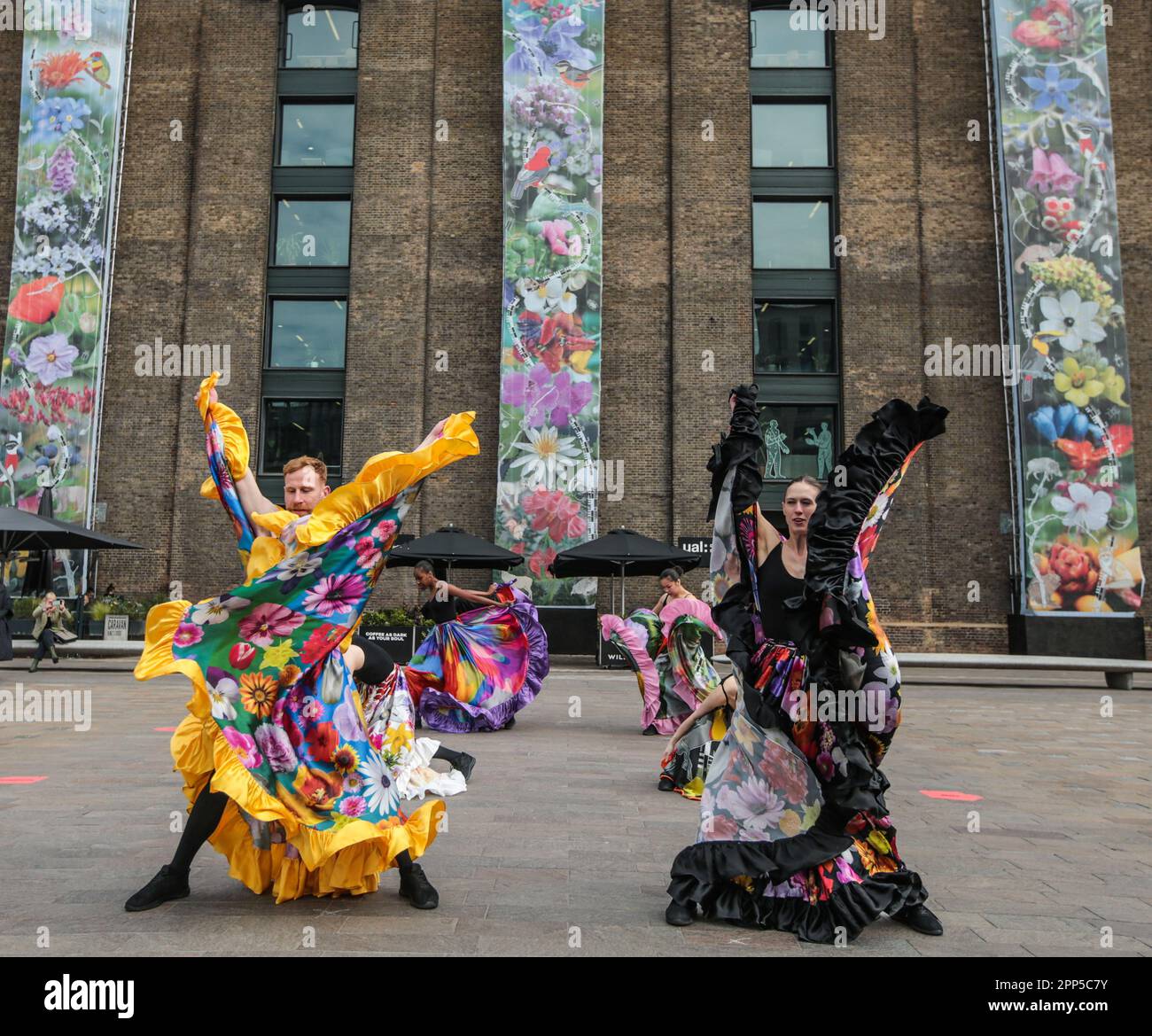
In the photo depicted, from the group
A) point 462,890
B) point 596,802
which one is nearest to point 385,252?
point 596,802

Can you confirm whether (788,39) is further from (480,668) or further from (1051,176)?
(480,668)

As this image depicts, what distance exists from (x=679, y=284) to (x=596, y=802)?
20.6 meters

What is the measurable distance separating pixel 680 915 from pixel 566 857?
1.24 m

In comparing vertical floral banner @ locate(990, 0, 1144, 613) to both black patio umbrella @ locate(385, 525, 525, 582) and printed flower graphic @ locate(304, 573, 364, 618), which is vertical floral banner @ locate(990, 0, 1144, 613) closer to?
black patio umbrella @ locate(385, 525, 525, 582)

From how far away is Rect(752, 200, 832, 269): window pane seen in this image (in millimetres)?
26391

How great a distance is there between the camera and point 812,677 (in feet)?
13.3

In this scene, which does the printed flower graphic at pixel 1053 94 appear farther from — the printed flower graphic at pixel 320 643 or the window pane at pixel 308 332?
the printed flower graphic at pixel 320 643

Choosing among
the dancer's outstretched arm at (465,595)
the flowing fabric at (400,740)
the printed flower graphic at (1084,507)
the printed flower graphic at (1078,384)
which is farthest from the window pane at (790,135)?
the flowing fabric at (400,740)

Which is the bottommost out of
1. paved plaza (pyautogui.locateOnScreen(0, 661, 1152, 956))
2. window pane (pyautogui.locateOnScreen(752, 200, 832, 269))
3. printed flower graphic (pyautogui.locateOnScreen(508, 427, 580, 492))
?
paved plaza (pyautogui.locateOnScreen(0, 661, 1152, 956))

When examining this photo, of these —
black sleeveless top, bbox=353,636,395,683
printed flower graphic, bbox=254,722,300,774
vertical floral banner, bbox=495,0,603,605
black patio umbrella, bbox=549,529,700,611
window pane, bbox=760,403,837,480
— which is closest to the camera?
printed flower graphic, bbox=254,722,300,774

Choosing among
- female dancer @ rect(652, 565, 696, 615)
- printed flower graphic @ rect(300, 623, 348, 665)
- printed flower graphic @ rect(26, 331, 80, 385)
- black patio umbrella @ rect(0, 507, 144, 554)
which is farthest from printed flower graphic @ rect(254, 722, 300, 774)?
printed flower graphic @ rect(26, 331, 80, 385)

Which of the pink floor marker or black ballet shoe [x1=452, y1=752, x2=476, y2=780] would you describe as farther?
black ballet shoe [x1=452, y1=752, x2=476, y2=780]

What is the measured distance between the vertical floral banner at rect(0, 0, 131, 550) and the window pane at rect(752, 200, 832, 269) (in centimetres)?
1701

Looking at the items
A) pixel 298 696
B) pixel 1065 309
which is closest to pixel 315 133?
pixel 1065 309
